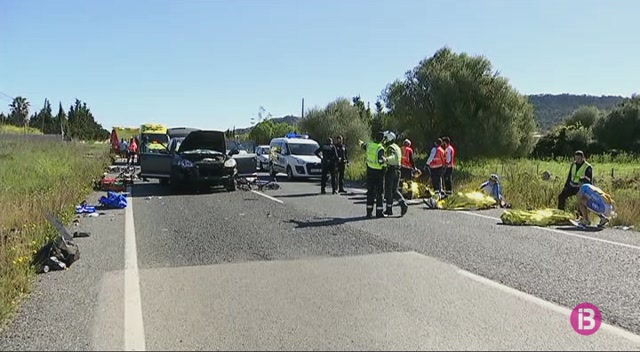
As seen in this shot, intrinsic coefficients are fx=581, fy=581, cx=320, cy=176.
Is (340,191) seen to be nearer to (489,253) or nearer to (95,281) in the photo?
(489,253)

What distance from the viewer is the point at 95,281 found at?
22.1 feet

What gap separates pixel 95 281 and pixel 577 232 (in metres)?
8.32

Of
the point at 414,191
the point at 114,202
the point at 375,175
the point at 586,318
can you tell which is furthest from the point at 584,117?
the point at 586,318

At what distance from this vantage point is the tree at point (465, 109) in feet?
85.1

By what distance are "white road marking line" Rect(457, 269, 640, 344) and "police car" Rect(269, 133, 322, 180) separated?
17.9 metres

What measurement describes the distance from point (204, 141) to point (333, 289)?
44.8 feet

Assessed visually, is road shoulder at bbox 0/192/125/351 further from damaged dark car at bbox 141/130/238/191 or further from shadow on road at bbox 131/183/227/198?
Result: damaged dark car at bbox 141/130/238/191

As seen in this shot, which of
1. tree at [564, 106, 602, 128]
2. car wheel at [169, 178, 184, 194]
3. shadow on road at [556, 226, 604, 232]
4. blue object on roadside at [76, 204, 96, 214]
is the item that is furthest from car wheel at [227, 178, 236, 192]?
tree at [564, 106, 602, 128]

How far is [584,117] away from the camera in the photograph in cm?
6550

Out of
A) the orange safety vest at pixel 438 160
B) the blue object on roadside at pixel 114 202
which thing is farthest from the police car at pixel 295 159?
the blue object on roadside at pixel 114 202

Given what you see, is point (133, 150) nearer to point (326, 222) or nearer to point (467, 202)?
point (467, 202)

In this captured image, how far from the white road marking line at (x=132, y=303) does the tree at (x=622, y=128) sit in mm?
53137

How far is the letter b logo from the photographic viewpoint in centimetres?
501

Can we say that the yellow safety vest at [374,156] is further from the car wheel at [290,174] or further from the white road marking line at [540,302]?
the car wheel at [290,174]
